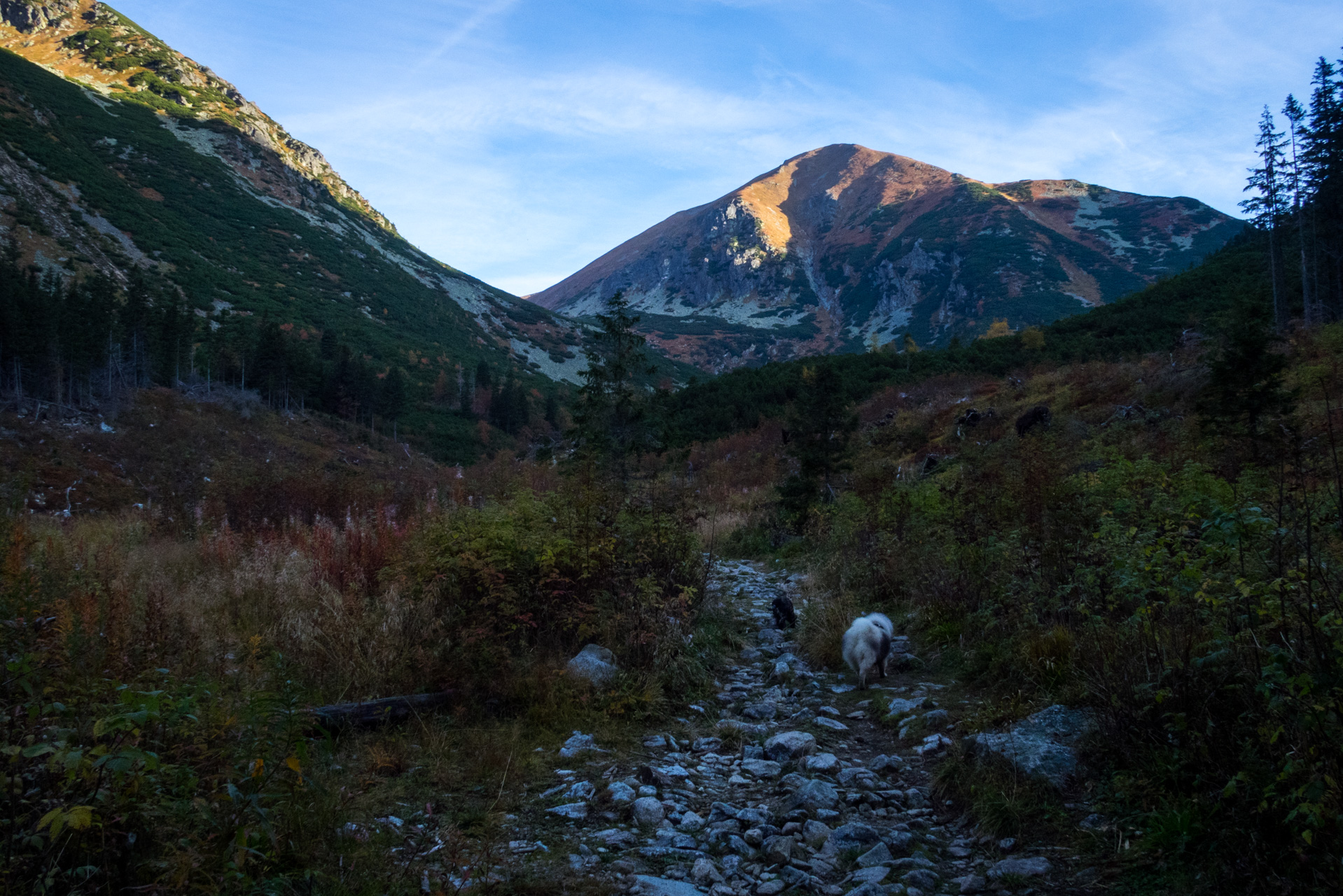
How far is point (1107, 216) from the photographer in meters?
161

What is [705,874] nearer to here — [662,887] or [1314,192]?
[662,887]

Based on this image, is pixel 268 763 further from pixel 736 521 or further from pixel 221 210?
pixel 221 210

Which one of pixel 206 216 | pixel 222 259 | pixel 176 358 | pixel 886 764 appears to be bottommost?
pixel 886 764

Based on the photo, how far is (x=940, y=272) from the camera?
14738 centimetres

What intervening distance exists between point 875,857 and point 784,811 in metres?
0.63

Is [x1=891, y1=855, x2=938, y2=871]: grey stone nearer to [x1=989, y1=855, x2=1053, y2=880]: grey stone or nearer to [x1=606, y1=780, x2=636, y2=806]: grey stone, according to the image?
[x1=989, y1=855, x2=1053, y2=880]: grey stone

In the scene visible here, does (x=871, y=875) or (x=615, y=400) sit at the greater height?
(x=615, y=400)

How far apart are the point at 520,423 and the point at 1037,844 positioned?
2743 inches

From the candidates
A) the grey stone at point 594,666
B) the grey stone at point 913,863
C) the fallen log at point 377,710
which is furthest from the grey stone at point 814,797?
the fallen log at point 377,710

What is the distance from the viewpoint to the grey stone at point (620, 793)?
3.83 metres

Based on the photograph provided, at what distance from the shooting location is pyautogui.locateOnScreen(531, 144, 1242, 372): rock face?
424 feet

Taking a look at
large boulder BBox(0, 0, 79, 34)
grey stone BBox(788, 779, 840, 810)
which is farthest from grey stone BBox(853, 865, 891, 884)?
large boulder BBox(0, 0, 79, 34)

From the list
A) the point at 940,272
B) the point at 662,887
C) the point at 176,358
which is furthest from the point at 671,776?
the point at 940,272

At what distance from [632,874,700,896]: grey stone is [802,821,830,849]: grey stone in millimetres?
757
